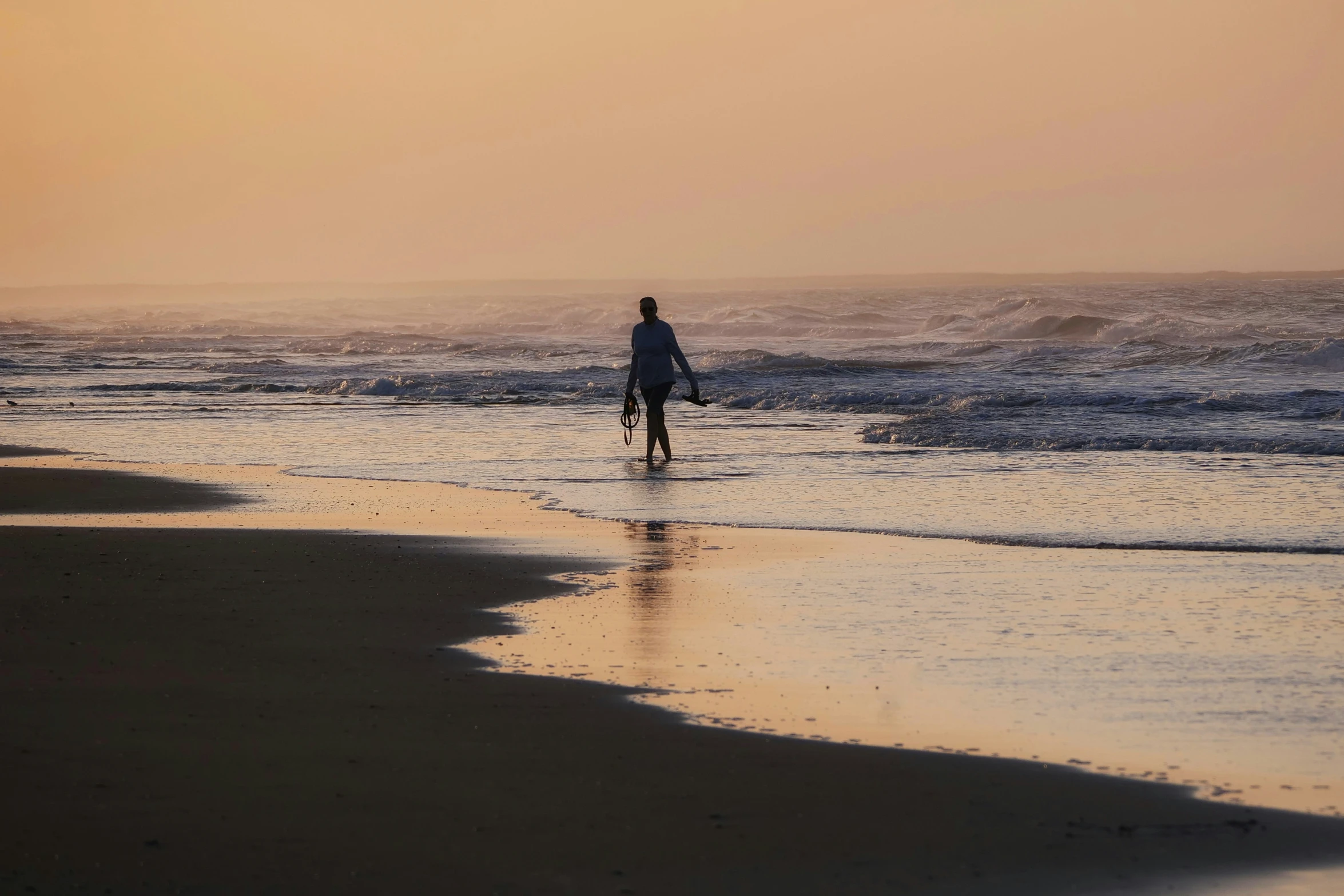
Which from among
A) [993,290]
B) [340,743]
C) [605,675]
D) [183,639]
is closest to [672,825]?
[340,743]

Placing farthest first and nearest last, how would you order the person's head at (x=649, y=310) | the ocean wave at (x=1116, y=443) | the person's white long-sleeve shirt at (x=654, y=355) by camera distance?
the ocean wave at (x=1116, y=443)
the person's white long-sleeve shirt at (x=654, y=355)
the person's head at (x=649, y=310)

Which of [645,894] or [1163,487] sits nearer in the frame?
[645,894]

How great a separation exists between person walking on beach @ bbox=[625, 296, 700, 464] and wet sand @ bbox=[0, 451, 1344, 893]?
Result: 7.67 metres

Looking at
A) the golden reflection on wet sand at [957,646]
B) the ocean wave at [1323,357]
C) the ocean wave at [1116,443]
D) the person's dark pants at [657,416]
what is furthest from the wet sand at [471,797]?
the ocean wave at [1323,357]

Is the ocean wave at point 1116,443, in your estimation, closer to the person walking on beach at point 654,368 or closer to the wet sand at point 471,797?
the person walking on beach at point 654,368

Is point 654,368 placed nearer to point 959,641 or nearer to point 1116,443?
point 1116,443

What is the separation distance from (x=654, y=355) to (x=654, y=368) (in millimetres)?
125

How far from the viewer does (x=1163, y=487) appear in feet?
36.6

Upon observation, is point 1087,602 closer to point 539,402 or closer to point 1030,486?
point 1030,486

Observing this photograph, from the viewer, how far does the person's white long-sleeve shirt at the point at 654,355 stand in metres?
13.6

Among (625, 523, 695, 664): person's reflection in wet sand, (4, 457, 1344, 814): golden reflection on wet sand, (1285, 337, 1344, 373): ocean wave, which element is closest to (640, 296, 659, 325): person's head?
(625, 523, 695, 664): person's reflection in wet sand

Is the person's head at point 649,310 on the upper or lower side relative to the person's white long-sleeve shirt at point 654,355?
upper

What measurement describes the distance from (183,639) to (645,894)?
3171 millimetres

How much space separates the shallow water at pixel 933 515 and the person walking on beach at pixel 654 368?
1.30 feet
